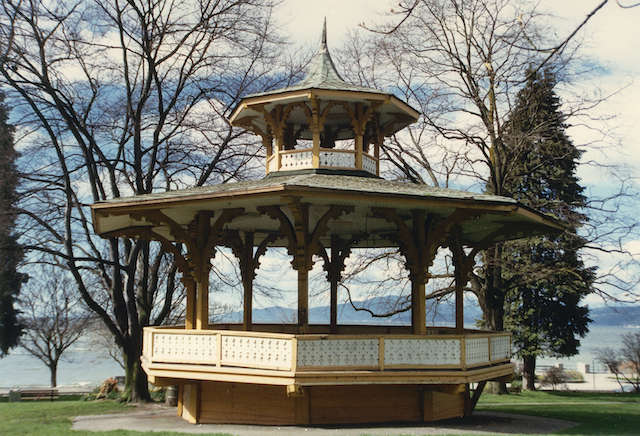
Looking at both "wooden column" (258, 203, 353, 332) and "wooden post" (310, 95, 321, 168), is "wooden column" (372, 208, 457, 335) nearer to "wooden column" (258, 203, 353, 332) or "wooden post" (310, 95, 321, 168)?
"wooden column" (258, 203, 353, 332)

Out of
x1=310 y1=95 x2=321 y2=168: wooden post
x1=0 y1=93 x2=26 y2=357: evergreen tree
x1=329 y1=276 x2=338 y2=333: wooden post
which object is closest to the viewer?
x1=310 y1=95 x2=321 y2=168: wooden post

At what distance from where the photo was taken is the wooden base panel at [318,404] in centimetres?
1702

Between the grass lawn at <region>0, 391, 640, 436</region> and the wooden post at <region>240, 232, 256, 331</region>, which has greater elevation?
the wooden post at <region>240, 232, 256, 331</region>

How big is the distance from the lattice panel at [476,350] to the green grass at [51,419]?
23.5 ft

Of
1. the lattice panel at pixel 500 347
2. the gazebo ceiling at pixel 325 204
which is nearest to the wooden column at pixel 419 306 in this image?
the gazebo ceiling at pixel 325 204

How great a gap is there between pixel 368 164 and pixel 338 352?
6.25 meters

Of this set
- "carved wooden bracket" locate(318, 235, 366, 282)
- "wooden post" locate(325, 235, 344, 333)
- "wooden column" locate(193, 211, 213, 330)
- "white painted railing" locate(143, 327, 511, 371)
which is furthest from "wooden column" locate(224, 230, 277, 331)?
"white painted railing" locate(143, 327, 511, 371)

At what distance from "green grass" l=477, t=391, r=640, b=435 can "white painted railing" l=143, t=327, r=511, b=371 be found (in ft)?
12.5

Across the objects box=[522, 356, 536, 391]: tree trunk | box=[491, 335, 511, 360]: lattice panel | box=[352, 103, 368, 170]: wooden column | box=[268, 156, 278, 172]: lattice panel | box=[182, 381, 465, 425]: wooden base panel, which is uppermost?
box=[352, 103, 368, 170]: wooden column

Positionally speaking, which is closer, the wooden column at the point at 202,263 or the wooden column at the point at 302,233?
the wooden column at the point at 302,233

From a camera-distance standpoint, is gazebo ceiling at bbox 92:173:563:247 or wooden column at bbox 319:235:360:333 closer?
gazebo ceiling at bbox 92:173:563:247

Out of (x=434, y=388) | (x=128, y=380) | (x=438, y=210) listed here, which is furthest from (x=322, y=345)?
(x=128, y=380)

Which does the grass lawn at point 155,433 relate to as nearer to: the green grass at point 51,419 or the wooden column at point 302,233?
the green grass at point 51,419

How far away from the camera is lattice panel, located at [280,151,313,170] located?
19359 mm
